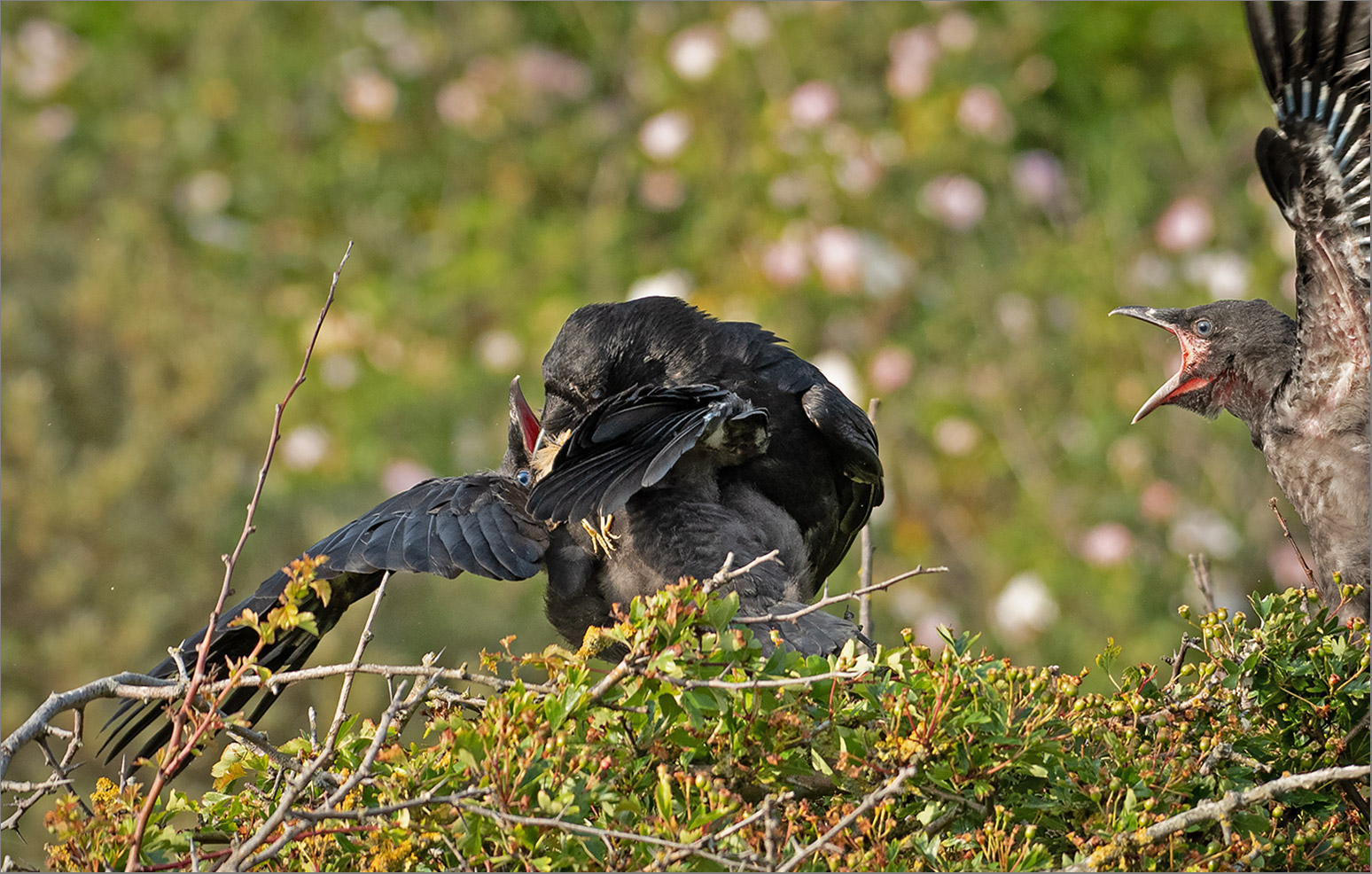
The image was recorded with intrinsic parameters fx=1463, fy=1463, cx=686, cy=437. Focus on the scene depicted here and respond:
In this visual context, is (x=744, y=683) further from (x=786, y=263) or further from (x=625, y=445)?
(x=786, y=263)

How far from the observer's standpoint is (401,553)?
2.84 metres

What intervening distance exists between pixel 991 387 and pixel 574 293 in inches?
77.4

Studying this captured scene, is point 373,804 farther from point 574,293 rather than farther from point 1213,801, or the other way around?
point 574,293

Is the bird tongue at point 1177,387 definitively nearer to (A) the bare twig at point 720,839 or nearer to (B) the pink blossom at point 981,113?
(A) the bare twig at point 720,839

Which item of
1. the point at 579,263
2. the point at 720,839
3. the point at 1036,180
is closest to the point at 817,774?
the point at 720,839

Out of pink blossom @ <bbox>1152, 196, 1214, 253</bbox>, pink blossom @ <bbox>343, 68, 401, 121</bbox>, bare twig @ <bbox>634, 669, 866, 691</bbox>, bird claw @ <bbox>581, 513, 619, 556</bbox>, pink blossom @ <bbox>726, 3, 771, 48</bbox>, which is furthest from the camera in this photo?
pink blossom @ <bbox>343, 68, 401, 121</bbox>

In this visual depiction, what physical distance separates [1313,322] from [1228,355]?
39 cm

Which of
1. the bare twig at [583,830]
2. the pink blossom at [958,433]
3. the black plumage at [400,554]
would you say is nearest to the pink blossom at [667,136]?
the pink blossom at [958,433]

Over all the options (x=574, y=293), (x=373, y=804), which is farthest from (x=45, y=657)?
(x=373, y=804)

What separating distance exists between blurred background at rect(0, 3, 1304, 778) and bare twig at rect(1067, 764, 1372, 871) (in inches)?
138

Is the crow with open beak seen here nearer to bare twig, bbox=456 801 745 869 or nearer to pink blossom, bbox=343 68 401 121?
bare twig, bbox=456 801 745 869

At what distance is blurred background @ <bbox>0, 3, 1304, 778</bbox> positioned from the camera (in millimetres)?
5539

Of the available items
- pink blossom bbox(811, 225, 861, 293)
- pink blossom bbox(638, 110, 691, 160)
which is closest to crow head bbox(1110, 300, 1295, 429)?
pink blossom bbox(811, 225, 861, 293)

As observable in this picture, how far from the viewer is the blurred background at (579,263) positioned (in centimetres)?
554
